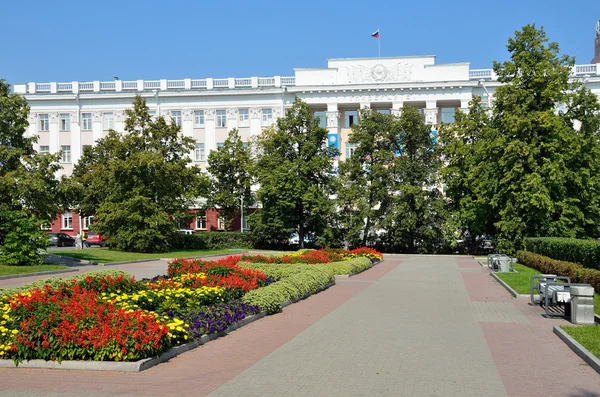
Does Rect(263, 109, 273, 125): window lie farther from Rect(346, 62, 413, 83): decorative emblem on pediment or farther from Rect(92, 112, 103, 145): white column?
Rect(92, 112, 103, 145): white column

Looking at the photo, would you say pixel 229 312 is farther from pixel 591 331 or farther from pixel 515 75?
pixel 515 75

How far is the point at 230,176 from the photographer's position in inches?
2148

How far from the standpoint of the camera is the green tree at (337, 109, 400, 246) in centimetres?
4822

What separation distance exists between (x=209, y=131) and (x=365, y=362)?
55973 mm

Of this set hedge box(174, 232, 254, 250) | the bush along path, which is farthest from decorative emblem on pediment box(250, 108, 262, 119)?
the bush along path

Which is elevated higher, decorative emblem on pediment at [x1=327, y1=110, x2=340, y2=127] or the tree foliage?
decorative emblem on pediment at [x1=327, y1=110, x2=340, y2=127]

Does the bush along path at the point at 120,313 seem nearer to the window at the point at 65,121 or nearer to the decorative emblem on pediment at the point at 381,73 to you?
the decorative emblem on pediment at the point at 381,73

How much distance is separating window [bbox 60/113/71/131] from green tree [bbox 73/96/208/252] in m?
22.7

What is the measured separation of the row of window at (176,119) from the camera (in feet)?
204

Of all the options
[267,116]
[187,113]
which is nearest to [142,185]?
[187,113]

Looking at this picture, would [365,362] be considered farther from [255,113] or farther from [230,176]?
[255,113]

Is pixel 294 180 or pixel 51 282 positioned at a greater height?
pixel 294 180

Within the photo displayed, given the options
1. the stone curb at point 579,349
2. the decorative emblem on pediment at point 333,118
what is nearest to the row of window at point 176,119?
the decorative emblem on pediment at point 333,118

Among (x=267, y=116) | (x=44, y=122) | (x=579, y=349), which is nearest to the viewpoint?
(x=579, y=349)
